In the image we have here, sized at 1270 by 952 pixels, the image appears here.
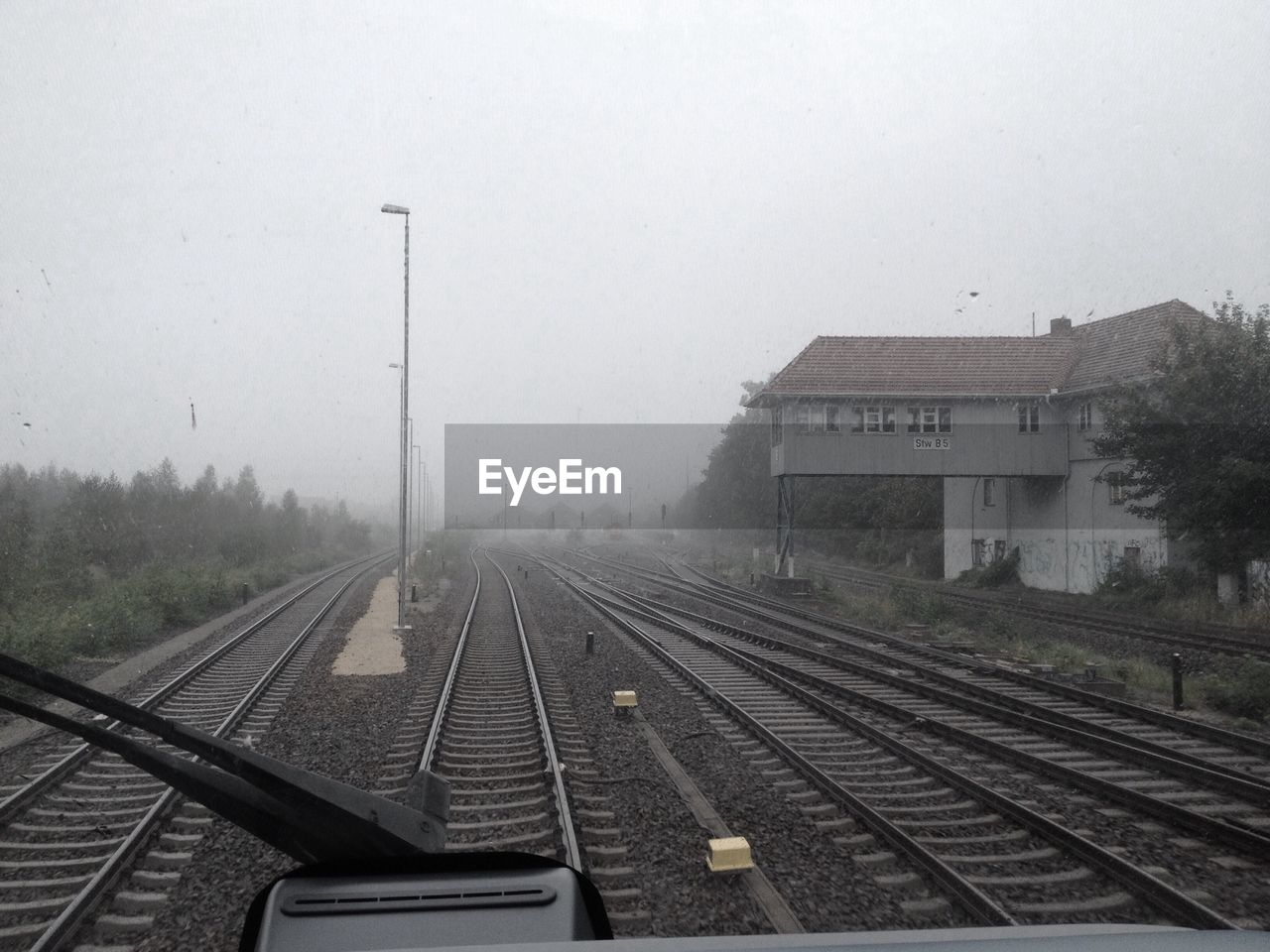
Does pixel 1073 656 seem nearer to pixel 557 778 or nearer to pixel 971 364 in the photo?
pixel 557 778

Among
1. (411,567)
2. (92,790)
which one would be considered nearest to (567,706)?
(92,790)

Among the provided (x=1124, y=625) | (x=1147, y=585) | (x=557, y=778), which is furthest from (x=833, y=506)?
(x=557, y=778)

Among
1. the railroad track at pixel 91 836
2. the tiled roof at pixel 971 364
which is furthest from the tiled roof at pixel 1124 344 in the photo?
the railroad track at pixel 91 836

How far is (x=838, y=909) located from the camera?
4594 millimetres

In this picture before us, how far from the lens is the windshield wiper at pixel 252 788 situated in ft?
6.76

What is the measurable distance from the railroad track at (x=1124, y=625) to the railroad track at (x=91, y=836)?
14.1 m

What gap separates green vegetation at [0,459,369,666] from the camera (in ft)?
50.0

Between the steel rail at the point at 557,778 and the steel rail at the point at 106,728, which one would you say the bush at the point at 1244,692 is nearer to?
the steel rail at the point at 557,778

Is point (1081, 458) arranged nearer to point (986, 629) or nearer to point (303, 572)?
point (986, 629)

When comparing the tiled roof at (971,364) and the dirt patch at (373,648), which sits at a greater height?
the tiled roof at (971,364)

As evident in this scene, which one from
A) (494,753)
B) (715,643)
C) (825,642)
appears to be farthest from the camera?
(825,642)

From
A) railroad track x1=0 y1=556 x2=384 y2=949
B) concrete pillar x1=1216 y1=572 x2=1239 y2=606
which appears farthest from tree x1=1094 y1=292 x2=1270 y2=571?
railroad track x1=0 y1=556 x2=384 y2=949

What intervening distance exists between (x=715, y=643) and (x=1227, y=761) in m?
8.01

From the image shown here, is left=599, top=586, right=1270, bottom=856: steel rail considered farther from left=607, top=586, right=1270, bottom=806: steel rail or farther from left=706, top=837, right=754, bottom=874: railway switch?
left=706, top=837, right=754, bottom=874: railway switch
